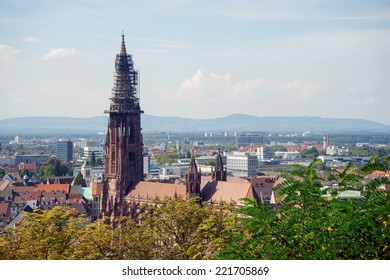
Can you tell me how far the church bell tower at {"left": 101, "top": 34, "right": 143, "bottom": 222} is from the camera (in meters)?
41.1

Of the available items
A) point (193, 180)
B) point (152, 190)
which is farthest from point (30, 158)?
point (193, 180)

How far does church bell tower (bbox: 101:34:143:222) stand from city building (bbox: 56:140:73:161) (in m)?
65.7

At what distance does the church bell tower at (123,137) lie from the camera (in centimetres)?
4112

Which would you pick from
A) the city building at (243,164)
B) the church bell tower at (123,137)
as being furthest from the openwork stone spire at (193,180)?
the city building at (243,164)

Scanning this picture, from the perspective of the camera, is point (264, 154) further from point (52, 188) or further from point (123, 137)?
point (123, 137)

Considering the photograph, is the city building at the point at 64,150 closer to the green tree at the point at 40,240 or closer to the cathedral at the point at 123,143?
the cathedral at the point at 123,143

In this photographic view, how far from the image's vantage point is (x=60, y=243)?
1343 centimetres

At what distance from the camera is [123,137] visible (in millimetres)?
41250

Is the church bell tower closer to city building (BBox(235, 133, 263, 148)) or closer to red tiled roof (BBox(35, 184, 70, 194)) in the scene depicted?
red tiled roof (BBox(35, 184, 70, 194))

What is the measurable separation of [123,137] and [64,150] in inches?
2807

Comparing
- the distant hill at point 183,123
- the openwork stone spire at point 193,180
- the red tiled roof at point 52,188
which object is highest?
the distant hill at point 183,123

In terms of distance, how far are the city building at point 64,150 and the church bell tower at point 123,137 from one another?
6566 centimetres

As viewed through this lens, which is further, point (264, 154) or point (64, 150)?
point (264, 154)

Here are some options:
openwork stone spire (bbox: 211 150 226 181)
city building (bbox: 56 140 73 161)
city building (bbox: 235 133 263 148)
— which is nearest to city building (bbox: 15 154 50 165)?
city building (bbox: 56 140 73 161)
